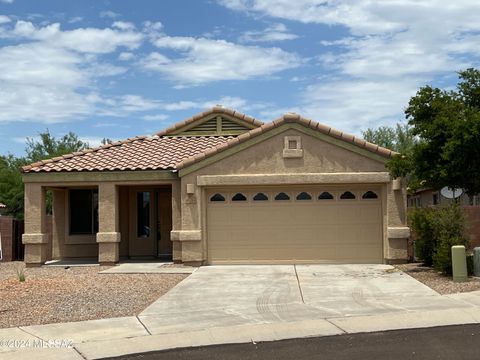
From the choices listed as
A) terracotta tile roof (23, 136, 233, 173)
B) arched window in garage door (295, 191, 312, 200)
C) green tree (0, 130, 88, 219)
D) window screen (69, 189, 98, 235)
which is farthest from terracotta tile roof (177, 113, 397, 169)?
green tree (0, 130, 88, 219)

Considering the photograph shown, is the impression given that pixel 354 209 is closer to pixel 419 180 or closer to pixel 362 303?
pixel 419 180

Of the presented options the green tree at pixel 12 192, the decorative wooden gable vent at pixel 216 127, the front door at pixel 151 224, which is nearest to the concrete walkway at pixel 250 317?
the front door at pixel 151 224

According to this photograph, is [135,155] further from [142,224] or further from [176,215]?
[176,215]

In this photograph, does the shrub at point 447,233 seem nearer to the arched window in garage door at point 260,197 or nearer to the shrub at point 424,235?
the shrub at point 424,235

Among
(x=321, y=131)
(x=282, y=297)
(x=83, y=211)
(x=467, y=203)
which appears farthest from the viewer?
(x=467, y=203)

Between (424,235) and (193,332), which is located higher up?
(424,235)

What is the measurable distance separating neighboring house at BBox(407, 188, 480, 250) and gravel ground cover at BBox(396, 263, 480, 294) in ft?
4.92

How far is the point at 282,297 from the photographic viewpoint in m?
12.0

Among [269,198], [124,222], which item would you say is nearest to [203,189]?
[269,198]

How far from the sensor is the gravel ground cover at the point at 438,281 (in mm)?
12531

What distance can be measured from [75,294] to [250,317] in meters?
4.45

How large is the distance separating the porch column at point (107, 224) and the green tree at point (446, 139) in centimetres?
807

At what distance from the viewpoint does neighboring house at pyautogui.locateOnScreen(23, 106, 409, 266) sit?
1738 cm

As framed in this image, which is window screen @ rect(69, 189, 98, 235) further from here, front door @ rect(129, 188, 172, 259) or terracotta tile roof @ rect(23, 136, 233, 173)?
terracotta tile roof @ rect(23, 136, 233, 173)
